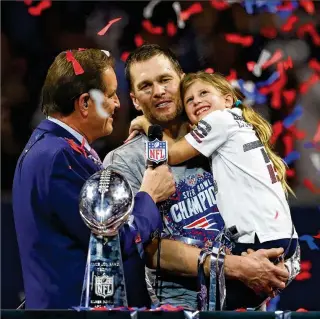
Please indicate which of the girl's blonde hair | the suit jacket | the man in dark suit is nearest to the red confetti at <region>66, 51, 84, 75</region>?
the man in dark suit

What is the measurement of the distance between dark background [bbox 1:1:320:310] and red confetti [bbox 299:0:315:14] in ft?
0.05

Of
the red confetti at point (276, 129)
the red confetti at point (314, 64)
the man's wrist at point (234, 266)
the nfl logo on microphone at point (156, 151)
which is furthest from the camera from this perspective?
the red confetti at point (314, 64)

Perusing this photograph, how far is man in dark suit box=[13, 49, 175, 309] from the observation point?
95.5 inches

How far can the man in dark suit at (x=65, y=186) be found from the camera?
243cm

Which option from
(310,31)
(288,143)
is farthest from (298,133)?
(310,31)

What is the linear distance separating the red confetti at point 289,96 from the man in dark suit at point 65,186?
1452mm

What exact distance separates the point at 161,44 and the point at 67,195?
5.73ft

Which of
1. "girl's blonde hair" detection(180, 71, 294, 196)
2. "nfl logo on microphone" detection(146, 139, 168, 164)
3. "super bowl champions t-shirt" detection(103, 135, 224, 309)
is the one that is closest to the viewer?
"nfl logo on microphone" detection(146, 139, 168, 164)

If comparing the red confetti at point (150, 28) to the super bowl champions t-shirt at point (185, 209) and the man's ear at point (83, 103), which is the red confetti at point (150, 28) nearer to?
the super bowl champions t-shirt at point (185, 209)

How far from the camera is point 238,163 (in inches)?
113

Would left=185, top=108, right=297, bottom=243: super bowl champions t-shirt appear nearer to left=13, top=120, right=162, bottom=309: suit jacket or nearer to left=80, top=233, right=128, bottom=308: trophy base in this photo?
left=13, top=120, right=162, bottom=309: suit jacket

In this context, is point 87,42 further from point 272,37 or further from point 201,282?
point 201,282

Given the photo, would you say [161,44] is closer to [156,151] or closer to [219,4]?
[219,4]

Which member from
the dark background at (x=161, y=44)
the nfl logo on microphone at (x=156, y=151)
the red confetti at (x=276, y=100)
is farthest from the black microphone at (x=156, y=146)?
the red confetti at (x=276, y=100)
